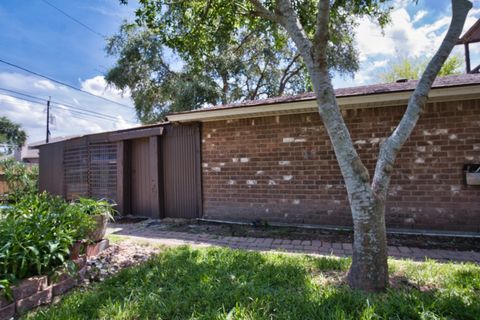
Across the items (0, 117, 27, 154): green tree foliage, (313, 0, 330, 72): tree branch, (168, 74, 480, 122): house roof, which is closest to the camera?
(313, 0, 330, 72): tree branch

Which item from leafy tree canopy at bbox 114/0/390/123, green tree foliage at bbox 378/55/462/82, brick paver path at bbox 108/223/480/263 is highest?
green tree foliage at bbox 378/55/462/82

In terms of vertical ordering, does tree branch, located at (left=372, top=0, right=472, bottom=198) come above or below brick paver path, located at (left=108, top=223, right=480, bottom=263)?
above

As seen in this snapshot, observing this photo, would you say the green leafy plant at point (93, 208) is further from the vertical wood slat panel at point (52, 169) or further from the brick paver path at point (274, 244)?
the vertical wood slat panel at point (52, 169)

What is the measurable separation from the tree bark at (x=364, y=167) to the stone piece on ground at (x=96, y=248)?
2.95 m

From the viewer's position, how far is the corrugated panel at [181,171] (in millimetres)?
6340

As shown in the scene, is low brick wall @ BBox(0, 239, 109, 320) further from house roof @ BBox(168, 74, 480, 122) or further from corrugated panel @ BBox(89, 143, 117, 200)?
corrugated panel @ BBox(89, 143, 117, 200)

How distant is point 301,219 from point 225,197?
67.0 inches

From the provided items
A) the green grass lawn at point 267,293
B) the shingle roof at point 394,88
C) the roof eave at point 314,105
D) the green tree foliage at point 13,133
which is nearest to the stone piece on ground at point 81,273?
the green grass lawn at point 267,293

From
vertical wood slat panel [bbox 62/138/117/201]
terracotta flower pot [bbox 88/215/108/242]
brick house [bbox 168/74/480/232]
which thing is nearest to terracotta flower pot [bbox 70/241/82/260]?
terracotta flower pot [bbox 88/215/108/242]

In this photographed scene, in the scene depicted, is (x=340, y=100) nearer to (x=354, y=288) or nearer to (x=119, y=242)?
(x=354, y=288)

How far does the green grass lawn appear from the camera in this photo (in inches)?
80.4

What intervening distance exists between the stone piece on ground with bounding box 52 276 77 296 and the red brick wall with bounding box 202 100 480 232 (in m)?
Result: 3.52

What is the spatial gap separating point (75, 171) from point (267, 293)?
7.87 metres

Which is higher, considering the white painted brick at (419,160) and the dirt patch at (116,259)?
the white painted brick at (419,160)
